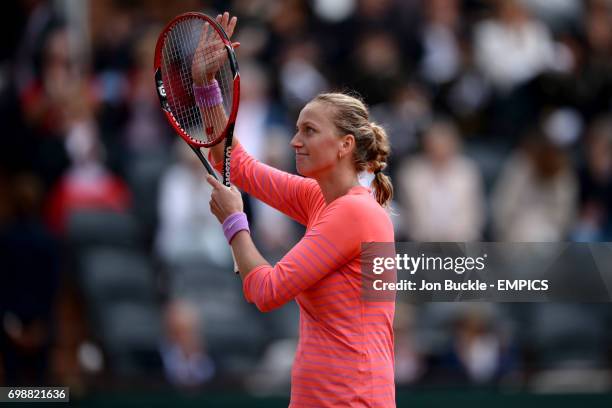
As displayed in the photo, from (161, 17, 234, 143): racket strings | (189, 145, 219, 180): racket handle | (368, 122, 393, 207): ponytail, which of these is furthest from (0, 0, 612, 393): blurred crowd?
(368, 122, 393, 207): ponytail

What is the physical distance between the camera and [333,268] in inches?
151

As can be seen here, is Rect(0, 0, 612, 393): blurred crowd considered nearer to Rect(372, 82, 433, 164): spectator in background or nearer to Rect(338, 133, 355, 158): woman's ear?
Rect(372, 82, 433, 164): spectator in background

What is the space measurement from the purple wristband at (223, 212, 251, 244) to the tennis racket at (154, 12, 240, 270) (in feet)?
0.79

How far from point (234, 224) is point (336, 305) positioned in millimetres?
425

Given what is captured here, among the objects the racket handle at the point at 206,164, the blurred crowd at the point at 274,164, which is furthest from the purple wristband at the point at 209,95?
the blurred crowd at the point at 274,164

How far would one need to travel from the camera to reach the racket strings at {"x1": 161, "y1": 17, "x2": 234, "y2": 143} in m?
4.16

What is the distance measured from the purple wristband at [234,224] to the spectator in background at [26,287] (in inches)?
135

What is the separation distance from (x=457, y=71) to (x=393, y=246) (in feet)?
17.2

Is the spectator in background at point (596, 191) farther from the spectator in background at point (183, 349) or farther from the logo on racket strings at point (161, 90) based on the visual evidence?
the logo on racket strings at point (161, 90)

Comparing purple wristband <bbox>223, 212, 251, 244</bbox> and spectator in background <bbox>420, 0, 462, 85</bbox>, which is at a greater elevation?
spectator in background <bbox>420, 0, 462, 85</bbox>

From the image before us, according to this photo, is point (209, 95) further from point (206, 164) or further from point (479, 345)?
point (479, 345)

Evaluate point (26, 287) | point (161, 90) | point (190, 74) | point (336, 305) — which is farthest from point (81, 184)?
point (336, 305)

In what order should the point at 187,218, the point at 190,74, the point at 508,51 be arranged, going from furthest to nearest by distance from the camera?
the point at 508,51 < the point at 187,218 < the point at 190,74

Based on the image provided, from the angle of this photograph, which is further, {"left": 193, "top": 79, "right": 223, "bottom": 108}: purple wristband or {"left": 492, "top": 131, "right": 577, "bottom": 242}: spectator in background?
{"left": 492, "top": 131, "right": 577, "bottom": 242}: spectator in background
